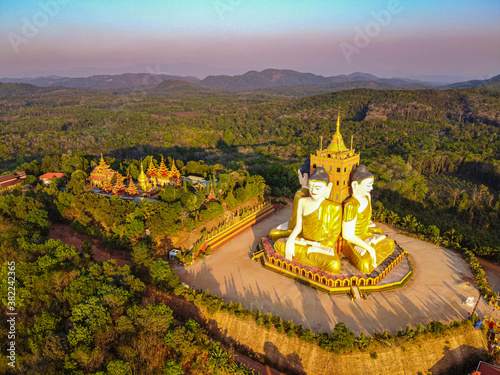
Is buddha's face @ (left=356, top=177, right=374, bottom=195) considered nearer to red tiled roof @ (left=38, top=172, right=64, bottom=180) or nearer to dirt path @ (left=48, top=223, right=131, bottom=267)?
dirt path @ (left=48, top=223, right=131, bottom=267)

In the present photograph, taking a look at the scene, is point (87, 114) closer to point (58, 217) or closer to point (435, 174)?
point (58, 217)

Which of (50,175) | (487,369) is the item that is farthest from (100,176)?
(487,369)

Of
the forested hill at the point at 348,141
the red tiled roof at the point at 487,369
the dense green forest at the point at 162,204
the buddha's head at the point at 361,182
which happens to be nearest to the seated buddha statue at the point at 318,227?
the buddha's head at the point at 361,182

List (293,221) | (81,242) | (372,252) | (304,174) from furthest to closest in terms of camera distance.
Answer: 1. (81,242)
2. (293,221)
3. (304,174)
4. (372,252)

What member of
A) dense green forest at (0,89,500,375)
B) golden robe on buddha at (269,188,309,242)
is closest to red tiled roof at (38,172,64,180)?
dense green forest at (0,89,500,375)

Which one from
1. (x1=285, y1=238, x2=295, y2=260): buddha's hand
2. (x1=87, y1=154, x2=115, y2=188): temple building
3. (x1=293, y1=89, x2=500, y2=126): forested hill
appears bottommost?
(x1=285, y1=238, x2=295, y2=260): buddha's hand

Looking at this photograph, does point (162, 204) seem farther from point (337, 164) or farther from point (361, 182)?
point (361, 182)
